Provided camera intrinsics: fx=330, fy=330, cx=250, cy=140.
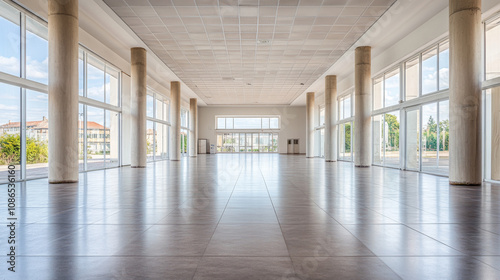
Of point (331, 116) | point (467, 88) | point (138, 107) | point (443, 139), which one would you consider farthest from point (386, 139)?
point (138, 107)

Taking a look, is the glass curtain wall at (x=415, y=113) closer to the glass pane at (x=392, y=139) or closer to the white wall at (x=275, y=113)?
the glass pane at (x=392, y=139)

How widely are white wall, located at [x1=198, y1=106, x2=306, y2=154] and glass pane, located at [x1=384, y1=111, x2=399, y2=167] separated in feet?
→ 85.6

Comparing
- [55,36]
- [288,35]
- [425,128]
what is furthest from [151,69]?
[425,128]

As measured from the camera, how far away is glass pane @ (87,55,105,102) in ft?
53.2

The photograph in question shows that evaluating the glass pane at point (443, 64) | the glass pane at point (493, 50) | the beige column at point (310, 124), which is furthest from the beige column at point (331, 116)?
the glass pane at point (493, 50)

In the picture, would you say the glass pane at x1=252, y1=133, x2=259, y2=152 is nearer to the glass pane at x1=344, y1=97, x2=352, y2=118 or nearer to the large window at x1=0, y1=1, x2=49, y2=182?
the glass pane at x1=344, y1=97, x2=352, y2=118

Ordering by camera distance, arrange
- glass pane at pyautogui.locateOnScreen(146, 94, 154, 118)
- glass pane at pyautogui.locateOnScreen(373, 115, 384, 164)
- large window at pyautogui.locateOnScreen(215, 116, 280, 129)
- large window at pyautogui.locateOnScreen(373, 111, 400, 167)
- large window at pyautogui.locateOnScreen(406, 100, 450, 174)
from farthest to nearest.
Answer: large window at pyautogui.locateOnScreen(215, 116, 280, 129), glass pane at pyautogui.locateOnScreen(146, 94, 154, 118), glass pane at pyautogui.locateOnScreen(373, 115, 384, 164), large window at pyautogui.locateOnScreen(373, 111, 400, 167), large window at pyautogui.locateOnScreen(406, 100, 450, 174)

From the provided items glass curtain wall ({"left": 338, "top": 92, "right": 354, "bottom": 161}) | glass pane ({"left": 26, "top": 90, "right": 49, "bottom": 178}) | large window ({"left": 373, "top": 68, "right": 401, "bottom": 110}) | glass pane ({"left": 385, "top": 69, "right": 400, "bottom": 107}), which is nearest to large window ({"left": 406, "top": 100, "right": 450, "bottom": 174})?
glass pane ({"left": 385, "top": 69, "right": 400, "bottom": 107})

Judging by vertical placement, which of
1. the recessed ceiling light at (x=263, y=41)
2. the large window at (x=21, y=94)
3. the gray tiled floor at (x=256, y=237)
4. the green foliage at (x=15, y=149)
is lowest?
the gray tiled floor at (x=256, y=237)

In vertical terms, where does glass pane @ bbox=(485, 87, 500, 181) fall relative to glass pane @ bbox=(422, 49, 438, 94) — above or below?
below

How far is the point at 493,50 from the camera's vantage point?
10984 millimetres

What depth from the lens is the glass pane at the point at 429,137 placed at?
1438 centimetres

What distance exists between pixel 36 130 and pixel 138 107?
6.67m

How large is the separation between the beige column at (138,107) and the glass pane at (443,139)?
14811mm
